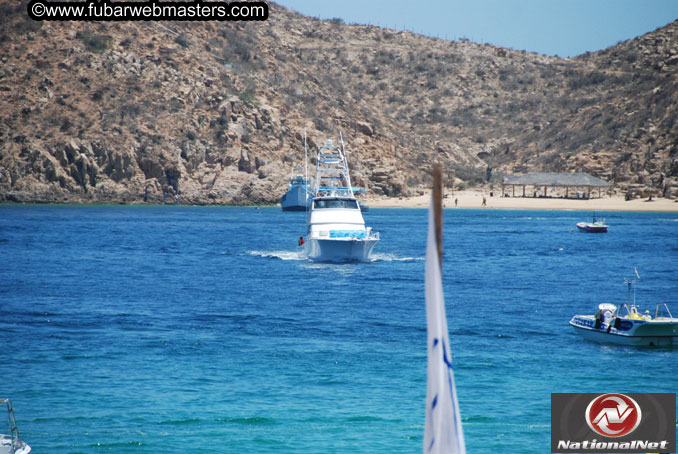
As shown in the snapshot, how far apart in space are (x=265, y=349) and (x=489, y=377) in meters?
6.52

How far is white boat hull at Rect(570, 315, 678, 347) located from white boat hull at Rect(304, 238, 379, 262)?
1967 cm

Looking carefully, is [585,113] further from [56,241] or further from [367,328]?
[367,328]

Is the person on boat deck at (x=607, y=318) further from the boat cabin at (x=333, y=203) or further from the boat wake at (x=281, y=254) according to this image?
the boat wake at (x=281, y=254)

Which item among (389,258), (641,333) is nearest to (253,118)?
(389,258)

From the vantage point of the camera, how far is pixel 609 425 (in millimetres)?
10234

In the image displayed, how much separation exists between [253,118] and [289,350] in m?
95.2

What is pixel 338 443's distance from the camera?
15148 mm

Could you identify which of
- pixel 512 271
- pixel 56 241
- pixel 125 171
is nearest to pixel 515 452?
pixel 512 271

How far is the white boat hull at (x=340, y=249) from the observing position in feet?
137

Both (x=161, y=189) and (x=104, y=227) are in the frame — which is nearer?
(x=104, y=227)

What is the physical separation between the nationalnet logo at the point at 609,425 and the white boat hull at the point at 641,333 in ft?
41.4

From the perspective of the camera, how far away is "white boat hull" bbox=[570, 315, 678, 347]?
74.7ft

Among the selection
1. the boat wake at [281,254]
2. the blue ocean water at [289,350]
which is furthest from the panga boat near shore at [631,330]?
the boat wake at [281,254]

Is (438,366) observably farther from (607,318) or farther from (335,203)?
(335,203)
